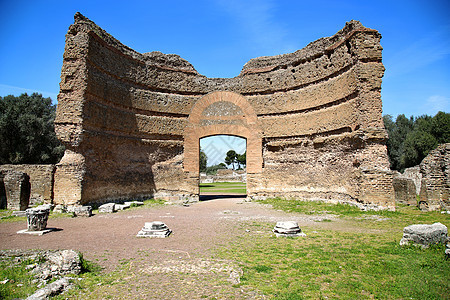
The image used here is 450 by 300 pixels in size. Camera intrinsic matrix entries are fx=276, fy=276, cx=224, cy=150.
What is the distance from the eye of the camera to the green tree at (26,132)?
23641 millimetres

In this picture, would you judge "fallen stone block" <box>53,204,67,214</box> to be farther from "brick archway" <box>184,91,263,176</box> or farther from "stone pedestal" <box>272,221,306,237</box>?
"stone pedestal" <box>272,221,306,237</box>

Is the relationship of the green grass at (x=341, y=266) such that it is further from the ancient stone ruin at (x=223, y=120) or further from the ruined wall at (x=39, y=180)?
the ruined wall at (x=39, y=180)

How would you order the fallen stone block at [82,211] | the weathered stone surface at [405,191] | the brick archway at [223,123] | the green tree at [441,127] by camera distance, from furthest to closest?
the green tree at [441,127]
the brick archway at [223,123]
the weathered stone surface at [405,191]
the fallen stone block at [82,211]

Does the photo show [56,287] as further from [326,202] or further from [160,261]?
[326,202]

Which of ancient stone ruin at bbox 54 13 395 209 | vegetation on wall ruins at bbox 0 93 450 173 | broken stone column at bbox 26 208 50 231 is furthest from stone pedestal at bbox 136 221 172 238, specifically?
vegetation on wall ruins at bbox 0 93 450 173

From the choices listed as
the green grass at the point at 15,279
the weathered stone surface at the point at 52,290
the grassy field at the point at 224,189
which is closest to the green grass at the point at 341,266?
the weathered stone surface at the point at 52,290

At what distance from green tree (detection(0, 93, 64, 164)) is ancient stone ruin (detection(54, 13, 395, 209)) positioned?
1511 centimetres

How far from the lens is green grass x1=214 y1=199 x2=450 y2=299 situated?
367 centimetres

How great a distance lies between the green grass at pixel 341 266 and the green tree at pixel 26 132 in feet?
81.9

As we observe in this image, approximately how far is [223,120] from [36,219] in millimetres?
11293

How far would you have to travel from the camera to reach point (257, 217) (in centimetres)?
994

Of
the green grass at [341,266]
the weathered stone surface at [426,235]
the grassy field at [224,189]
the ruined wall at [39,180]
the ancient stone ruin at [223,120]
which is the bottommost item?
the grassy field at [224,189]

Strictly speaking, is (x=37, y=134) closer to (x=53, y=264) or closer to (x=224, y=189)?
(x=224, y=189)

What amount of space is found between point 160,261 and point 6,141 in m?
25.9
